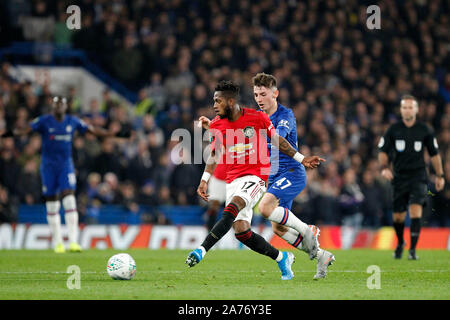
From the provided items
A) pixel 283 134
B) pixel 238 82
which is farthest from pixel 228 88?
pixel 238 82

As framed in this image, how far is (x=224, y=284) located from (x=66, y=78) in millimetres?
14791

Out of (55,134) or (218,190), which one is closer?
(55,134)

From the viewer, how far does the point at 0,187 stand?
695 inches

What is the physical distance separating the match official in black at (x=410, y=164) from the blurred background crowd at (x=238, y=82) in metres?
4.45

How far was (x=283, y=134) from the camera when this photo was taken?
9.62 m

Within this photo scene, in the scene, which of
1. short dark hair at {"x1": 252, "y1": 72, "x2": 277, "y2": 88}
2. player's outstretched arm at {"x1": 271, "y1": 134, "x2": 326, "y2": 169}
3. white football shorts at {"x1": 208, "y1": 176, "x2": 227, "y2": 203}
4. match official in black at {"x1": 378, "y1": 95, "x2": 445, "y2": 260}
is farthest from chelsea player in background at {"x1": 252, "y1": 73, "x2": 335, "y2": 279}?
white football shorts at {"x1": 208, "y1": 176, "x2": 227, "y2": 203}

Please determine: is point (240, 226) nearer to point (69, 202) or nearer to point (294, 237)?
point (294, 237)

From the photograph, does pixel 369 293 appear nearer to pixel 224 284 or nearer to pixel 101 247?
pixel 224 284

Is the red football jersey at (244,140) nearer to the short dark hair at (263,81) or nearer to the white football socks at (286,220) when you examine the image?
the white football socks at (286,220)

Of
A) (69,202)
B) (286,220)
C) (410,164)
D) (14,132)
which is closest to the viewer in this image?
(286,220)

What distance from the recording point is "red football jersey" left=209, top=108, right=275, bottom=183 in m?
9.15

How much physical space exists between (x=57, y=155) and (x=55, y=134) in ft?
1.32

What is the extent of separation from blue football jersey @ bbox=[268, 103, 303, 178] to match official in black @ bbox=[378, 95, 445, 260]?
3505 mm
